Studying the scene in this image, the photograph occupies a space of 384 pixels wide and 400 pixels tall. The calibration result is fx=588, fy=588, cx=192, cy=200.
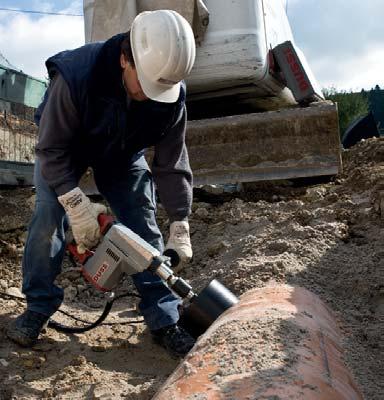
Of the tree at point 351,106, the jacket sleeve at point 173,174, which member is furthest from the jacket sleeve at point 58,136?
the tree at point 351,106

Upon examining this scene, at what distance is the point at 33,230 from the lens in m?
3.12

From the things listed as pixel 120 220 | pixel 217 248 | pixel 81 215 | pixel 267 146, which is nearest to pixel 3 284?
pixel 120 220

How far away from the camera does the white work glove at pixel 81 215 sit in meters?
2.91

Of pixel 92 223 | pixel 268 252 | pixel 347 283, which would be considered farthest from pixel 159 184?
pixel 347 283

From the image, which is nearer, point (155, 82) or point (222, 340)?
point (222, 340)

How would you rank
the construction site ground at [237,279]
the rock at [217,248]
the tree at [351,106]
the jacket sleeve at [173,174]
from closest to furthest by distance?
the construction site ground at [237,279] < the jacket sleeve at [173,174] < the rock at [217,248] < the tree at [351,106]

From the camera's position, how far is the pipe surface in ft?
5.16

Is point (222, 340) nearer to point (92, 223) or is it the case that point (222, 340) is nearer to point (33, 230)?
point (92, 223)

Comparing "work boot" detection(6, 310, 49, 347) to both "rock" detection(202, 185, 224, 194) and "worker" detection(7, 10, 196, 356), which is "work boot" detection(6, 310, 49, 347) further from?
"rock" detection(202, 185, 224, 194)

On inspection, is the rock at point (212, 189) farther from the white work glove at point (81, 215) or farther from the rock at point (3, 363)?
the rock at point (3, 363)

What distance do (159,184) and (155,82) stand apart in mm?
711

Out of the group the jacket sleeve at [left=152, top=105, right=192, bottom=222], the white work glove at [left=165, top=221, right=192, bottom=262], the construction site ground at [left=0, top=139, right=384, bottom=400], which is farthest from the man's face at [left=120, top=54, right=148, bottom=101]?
the construction site ground at [left=0, top=139, right=384, bottom=400]

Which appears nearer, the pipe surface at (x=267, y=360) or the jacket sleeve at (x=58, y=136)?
the pipe surface at (x=267, y=360)

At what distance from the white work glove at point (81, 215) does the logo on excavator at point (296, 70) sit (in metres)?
2.97
